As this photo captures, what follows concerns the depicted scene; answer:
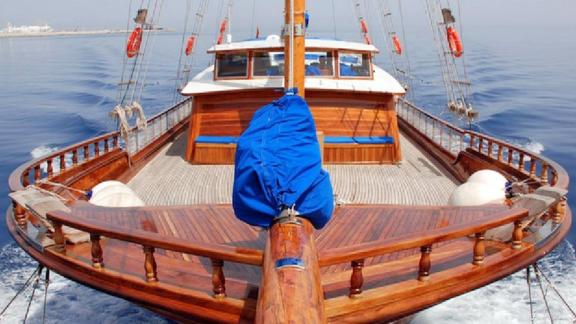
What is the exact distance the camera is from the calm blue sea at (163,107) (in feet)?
26.7

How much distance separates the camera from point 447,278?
3.91 meters

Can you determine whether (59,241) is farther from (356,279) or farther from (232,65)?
(232,65)

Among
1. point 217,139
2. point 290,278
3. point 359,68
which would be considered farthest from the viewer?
point 359,68

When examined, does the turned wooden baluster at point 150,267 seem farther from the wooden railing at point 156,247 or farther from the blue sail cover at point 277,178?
the blue sail cover at point 277,178

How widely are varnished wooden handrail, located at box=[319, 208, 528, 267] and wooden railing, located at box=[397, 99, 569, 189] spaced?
1786mm

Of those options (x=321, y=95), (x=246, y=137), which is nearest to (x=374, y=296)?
(x=246, y=137)

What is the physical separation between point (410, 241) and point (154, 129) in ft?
29.6

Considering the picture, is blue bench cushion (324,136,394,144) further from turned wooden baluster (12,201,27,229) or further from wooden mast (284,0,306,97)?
turned wooden baluster (12,201,27,229)

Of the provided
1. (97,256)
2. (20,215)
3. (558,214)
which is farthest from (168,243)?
(558,214)

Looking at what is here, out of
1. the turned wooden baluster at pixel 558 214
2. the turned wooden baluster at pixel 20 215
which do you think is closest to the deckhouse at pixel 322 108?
the turned wooden baluster at pixel 558 214

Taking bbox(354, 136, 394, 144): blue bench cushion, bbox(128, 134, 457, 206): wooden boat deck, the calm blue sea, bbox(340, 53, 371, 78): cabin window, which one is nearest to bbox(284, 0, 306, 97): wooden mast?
bbox(128, 134, 457, 206): wooden boat deck

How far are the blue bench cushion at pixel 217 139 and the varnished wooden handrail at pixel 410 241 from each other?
6031mm

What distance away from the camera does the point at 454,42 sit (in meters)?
9.44

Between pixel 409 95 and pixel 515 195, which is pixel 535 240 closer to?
pixel 515 195
